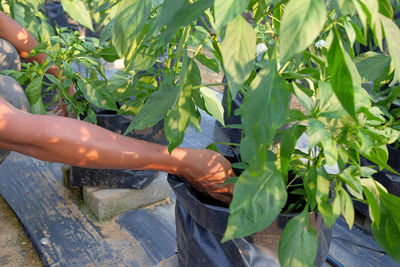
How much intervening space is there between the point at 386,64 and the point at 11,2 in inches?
40.4

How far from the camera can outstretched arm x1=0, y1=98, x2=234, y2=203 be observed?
652 mm

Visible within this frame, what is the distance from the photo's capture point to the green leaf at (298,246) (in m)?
0.50

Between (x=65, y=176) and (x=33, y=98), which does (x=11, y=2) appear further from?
(x=65, y=176)

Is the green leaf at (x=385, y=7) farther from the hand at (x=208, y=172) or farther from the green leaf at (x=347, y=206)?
the hand at (x=208, y=172)

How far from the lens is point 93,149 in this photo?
0.67 m

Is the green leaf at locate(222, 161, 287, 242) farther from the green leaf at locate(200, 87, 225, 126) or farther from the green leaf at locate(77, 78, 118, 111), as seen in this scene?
the green leaf at locate(77, 78, 118, 111)

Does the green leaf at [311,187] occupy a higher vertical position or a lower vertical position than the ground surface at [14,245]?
higher

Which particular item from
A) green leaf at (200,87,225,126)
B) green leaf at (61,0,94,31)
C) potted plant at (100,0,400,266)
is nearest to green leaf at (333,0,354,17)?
potted plant at (100,0,400,266)

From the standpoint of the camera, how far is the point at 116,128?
1126 mm

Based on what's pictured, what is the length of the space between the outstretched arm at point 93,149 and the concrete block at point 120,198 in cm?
49

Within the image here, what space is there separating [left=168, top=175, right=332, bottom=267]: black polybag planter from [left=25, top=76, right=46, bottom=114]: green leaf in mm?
428

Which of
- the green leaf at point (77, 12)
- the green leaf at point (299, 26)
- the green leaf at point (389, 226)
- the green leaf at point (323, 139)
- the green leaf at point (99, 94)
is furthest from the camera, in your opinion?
the green leaf at point (99, 94)

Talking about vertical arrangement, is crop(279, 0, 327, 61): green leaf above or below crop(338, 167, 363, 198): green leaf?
above

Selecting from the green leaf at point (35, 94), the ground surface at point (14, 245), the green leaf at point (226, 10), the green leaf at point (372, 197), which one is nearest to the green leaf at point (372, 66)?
the green leaf at point (372, 197)
